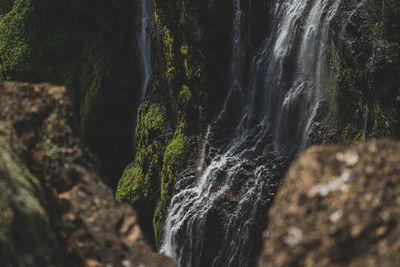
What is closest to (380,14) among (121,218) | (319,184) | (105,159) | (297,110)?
(297,110)

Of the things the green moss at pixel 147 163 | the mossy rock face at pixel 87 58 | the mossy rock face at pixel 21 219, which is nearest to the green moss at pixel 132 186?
the green moss at pixel 147 163

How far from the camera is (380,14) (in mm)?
6125

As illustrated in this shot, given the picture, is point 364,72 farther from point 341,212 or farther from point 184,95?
point 184,95

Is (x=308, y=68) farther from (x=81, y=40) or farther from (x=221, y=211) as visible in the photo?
(x=81, y=40)

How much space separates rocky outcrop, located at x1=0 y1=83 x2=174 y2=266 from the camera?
2.71 metres

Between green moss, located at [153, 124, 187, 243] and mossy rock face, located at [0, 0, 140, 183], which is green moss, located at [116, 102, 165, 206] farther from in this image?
mossy rock face, located at [0, 0, 140, 183]

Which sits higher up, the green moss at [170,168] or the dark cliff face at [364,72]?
the dark cliff face at [364,72]

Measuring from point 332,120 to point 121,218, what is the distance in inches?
217

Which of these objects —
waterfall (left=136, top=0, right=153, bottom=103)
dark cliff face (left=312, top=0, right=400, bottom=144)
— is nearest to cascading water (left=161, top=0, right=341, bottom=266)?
dark cliff face (left=312, top=0, right=400, bottom=144)

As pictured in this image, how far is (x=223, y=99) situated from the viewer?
10336 millimetres

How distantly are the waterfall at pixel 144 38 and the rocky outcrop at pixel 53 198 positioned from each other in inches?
426

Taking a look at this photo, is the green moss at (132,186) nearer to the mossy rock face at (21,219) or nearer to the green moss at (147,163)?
the green moss at (147,163)

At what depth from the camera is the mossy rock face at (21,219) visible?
2.57m

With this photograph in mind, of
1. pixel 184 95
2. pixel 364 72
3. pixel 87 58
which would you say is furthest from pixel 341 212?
pixel 87 58
